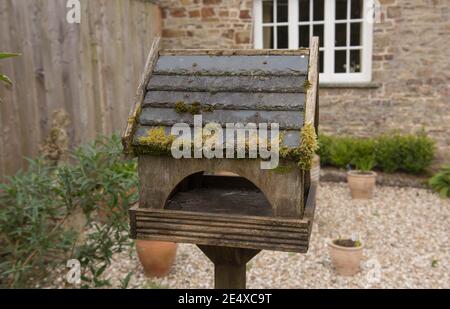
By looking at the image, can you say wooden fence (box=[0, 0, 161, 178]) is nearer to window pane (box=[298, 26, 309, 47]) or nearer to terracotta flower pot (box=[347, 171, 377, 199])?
window pane (box=[298, 26, 309, 47])

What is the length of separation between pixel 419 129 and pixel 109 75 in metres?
5.06

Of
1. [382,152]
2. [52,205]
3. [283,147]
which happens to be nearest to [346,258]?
[52,205]

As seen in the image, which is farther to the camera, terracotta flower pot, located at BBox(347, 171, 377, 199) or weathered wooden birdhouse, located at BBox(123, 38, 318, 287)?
terracotta flower pot, located at BBox(347, 171, 377, 199)

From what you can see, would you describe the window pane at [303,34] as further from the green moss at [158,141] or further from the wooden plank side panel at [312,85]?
the green moss at [158,141]

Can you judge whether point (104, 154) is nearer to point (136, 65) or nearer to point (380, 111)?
point (136, 65)

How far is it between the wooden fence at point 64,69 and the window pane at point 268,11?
2449 millimetres

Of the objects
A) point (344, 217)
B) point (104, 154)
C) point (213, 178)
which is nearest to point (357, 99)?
point (344, 217)

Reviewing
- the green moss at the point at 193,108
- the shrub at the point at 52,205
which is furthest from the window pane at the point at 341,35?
the green moss at the point at 193,108

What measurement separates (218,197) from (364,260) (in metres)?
3.19

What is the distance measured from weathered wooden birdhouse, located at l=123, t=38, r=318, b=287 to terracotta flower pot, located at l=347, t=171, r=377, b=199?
5.40 metres

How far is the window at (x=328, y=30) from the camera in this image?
7988 mm

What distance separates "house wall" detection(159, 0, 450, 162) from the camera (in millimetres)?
7500

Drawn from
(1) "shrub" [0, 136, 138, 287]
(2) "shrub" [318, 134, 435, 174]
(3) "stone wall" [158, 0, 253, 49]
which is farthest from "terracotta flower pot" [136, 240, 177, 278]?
(3) "stone wall" [158, 0, 253, 49]

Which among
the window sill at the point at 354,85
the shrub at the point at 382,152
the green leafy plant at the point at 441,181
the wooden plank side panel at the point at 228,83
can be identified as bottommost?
the green leafy plant at the point at 441,181
